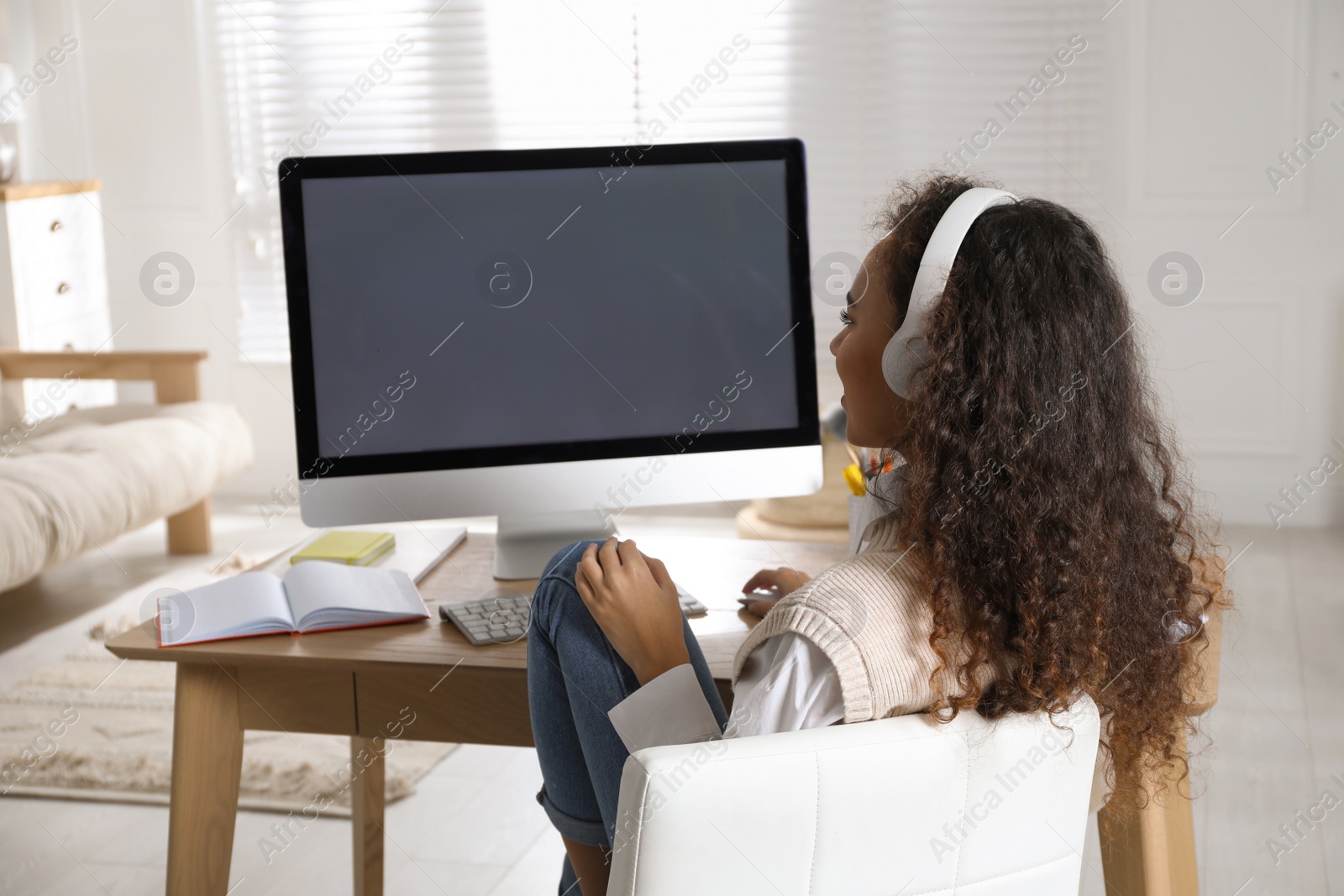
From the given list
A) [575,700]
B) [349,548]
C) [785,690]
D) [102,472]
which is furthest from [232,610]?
[102,472]

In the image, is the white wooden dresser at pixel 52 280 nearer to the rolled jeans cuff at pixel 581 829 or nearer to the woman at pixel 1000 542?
the rolled jeans cuff at pixel 581 829

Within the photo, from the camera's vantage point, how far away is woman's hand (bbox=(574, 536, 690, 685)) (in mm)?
1005

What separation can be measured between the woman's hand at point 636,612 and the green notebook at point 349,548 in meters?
0.52

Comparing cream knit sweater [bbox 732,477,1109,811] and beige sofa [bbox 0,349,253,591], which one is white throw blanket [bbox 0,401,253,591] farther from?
cream knit sweater [bbox 732,477,1109,811]

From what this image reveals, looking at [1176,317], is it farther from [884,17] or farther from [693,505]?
[693,505]

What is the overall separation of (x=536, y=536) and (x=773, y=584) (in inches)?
11.8

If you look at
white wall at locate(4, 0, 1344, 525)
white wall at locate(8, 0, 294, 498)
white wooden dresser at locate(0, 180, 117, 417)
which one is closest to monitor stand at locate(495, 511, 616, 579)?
white wall at locate(4, 0, 1344, 525)

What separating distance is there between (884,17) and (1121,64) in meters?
0.69

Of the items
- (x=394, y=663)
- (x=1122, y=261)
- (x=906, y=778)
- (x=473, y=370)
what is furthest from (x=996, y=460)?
(x=1122, y=261)

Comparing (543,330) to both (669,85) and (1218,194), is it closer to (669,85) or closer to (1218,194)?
(669,85)

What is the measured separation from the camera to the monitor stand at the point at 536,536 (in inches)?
55.0

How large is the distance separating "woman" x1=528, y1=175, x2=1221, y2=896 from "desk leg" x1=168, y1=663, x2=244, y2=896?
48cm

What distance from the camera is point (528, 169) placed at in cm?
139

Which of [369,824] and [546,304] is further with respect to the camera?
[369,824]
